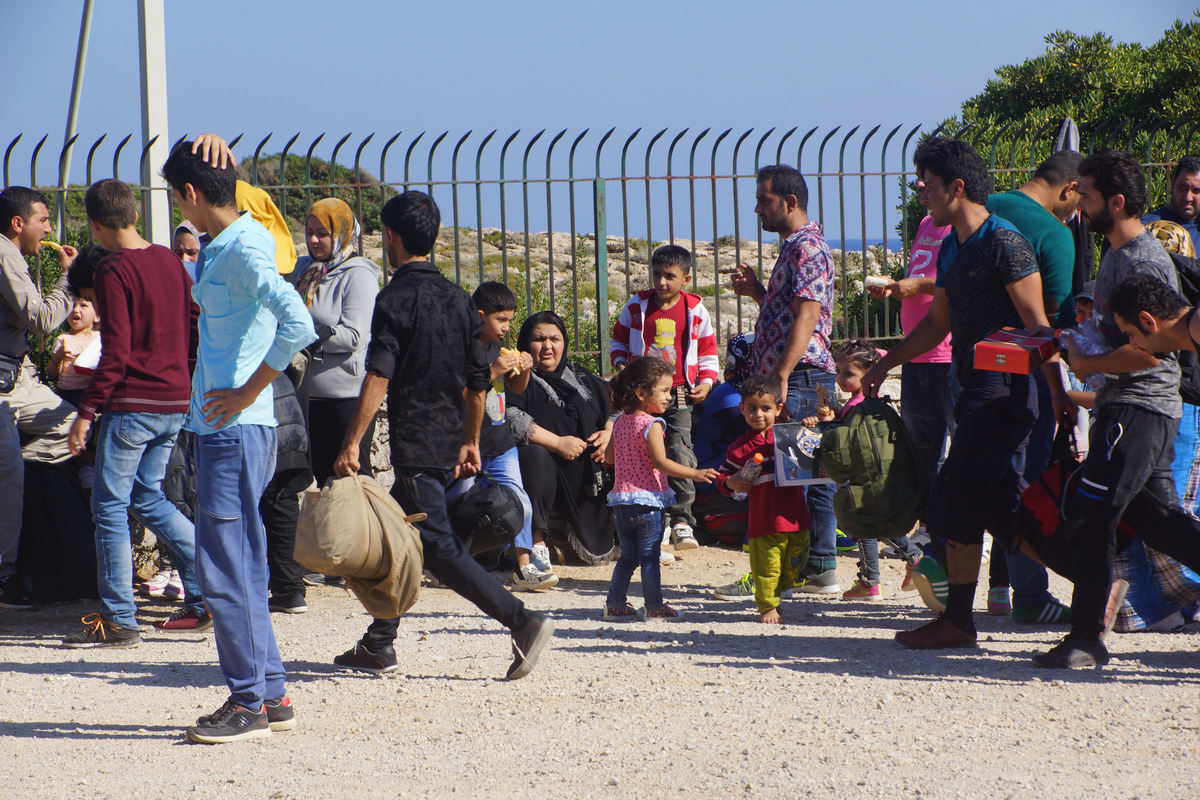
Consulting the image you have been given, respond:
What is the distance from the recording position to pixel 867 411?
5.22 m

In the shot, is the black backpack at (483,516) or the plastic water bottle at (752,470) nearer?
the plastic water bottle at (752,470)

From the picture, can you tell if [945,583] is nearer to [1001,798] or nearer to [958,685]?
[958,685]

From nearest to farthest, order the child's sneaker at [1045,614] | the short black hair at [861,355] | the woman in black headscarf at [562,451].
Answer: the child's sneaker at [1045,614] < the short black hair at [861,355] < the woman in black headscarf at [562,451]

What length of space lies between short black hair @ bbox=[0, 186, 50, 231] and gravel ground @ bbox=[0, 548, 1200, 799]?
6.56 ft

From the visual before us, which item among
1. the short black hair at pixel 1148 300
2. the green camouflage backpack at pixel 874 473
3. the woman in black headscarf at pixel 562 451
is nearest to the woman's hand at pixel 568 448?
the woman in black headscarf at pixel 562 451

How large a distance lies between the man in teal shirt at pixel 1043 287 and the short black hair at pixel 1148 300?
0.73 m

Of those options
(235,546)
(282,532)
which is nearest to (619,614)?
(282,532)

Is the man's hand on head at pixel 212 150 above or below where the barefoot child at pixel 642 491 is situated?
above

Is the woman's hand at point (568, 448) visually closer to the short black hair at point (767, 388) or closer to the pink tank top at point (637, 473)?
the pink tank top at point (637, 473)

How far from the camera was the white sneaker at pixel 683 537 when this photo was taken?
7320mm

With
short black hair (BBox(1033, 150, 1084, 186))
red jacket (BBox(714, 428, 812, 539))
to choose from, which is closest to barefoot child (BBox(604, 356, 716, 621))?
red jacket (BBox(714, 428, 812, 539))

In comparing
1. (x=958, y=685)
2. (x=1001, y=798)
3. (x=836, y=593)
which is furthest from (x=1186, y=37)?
(x=1001, y=798)

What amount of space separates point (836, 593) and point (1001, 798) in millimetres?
3096

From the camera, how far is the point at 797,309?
5922mm
